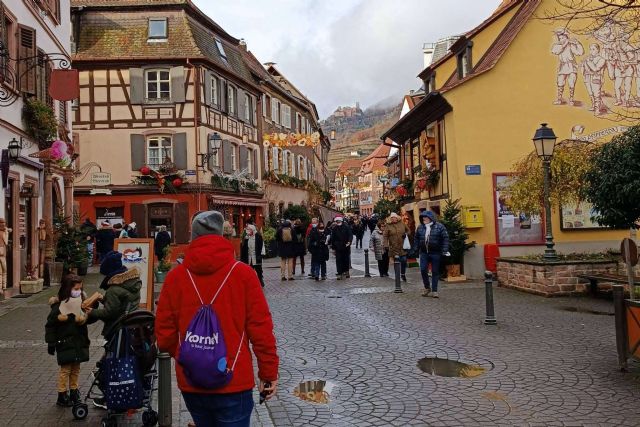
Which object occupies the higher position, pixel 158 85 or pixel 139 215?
pixel 158 85

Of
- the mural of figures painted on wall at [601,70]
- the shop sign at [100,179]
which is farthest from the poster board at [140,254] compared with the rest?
the shop sign at [100,179]

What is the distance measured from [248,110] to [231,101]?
2155mm

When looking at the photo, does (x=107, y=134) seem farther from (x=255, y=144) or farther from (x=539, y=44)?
(x=539, y=44)

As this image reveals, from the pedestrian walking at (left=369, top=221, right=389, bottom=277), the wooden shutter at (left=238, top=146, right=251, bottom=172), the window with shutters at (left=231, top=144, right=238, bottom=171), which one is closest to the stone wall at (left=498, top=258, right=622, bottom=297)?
the pedestrian walking at (left=369, top=221, right=389, bottom=277)

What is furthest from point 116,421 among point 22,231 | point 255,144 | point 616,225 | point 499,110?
point 255,144

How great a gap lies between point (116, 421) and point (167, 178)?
23.2 metres

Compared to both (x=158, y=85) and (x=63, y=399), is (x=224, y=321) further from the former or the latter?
(x=158, y=85)

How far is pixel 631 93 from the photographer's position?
61.1 ft

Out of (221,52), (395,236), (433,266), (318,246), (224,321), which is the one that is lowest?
(433,266)

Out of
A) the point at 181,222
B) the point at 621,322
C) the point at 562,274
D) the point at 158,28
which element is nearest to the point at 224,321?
the point at 621,322

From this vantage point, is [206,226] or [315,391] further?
[315,391]

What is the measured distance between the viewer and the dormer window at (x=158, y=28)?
28859mm

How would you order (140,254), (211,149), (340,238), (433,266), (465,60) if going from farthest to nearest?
1. (211,149)
2. (465,60)
3. (340,238)
4. (433,266)
5. (140,254)

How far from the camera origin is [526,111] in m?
18.0
